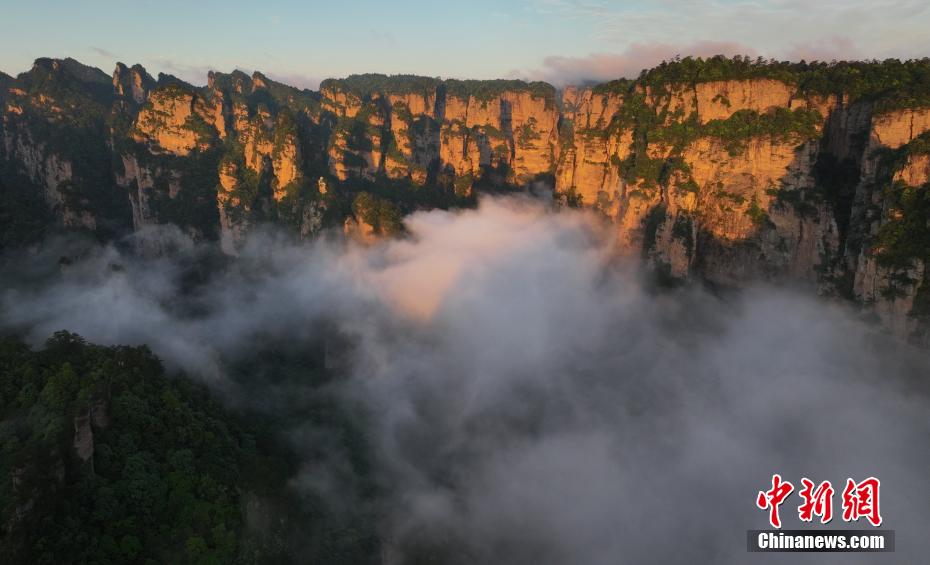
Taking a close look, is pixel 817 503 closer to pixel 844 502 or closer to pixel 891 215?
pixel 844 502

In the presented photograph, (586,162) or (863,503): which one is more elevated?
(586,162)

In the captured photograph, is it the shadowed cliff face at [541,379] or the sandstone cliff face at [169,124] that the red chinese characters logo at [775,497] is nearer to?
the shadowed cliff face at [541,379]

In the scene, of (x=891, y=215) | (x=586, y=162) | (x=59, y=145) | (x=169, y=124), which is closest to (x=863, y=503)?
(x=891, y=215)

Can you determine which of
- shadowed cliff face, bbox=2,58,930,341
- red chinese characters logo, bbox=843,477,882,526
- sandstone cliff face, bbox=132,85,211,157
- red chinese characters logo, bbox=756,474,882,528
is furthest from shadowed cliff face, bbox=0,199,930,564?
sandstone cliff face, bbox=132,85,211,157

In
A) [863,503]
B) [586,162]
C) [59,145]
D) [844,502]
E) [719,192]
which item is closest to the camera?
[844,502]

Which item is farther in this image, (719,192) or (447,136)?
(447,136)

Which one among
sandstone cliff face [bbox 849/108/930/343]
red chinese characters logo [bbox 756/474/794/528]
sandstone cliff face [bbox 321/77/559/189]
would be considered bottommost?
red chinese characters logo [bbox 756/474/794/528]

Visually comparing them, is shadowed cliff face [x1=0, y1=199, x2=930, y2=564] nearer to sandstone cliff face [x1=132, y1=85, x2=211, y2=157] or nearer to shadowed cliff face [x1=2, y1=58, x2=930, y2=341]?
shadowed cliff face [x1=2, y1=58, x2=930, y2=341]

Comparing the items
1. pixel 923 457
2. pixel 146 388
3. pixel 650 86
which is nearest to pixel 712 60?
pixel 650 86
